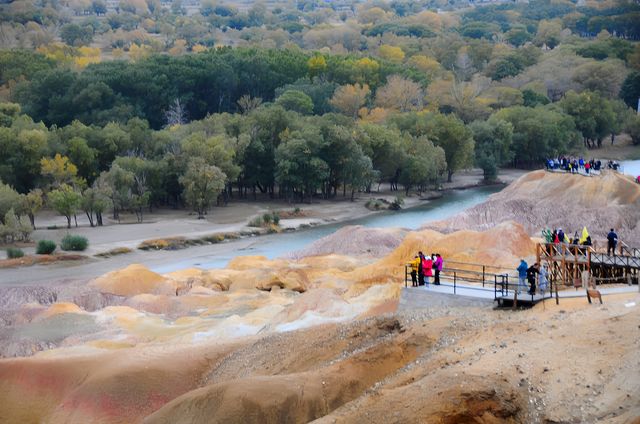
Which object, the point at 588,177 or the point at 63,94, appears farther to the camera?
the point at 63,94

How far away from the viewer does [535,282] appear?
37.5m

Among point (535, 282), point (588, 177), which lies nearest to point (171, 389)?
point (535, 282)

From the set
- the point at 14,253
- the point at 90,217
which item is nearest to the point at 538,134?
the point at 90,217

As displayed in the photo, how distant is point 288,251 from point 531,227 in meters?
17.0

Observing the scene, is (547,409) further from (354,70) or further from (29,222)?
(354,70)

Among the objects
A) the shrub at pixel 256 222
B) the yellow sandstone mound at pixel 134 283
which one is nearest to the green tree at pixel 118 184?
the shrub at pixel 256 222

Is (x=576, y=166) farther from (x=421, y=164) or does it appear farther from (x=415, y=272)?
(x=415, y=272)

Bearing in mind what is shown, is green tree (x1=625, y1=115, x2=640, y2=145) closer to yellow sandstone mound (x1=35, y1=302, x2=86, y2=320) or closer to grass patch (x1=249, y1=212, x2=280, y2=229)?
grass patch (x1=249, y1=212, x2=280, y2=229)

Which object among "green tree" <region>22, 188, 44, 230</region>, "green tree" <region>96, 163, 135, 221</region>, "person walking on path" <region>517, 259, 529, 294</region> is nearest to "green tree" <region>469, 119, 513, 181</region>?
"green tree" <region>96, 163, 135, 221</region>

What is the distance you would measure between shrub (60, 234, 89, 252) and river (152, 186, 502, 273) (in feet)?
21.9

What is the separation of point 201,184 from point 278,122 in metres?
17.7

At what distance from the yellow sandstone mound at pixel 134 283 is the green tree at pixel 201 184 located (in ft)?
110

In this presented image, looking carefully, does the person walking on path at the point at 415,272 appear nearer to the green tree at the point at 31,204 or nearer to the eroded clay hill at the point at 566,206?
the eroded clay hill at the point at 566,206

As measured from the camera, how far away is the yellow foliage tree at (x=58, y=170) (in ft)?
306
